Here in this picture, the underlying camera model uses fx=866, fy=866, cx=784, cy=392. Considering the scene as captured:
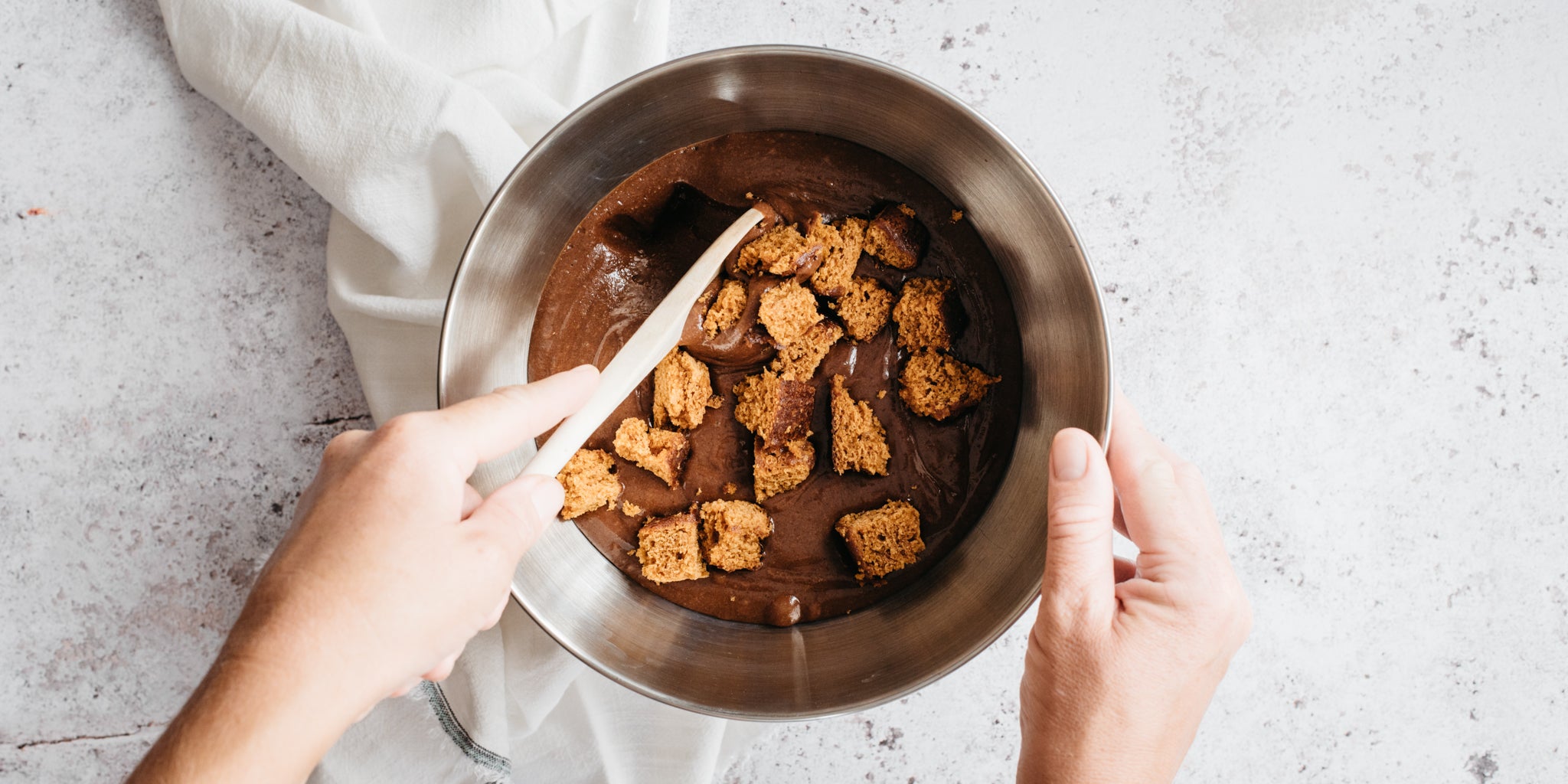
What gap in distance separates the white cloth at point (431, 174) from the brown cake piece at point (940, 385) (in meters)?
0.81

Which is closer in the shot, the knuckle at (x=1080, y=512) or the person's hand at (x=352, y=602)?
the person's hand at (x=352, y=602)

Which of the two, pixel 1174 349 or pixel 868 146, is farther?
pixel 1174 349

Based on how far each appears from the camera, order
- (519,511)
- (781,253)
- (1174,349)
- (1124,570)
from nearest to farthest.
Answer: (519,511) < (1124,570) < (781,253) < (1174,349)

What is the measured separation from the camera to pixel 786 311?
1.78m

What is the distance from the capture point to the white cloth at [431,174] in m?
1.74

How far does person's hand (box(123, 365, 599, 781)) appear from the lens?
1117 mm

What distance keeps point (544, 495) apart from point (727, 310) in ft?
2.00

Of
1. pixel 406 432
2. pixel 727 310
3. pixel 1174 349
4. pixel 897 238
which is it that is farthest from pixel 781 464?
pixel 1174 349

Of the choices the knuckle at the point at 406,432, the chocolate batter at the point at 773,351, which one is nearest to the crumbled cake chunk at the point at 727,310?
the chocolate batter at the point at 773,351

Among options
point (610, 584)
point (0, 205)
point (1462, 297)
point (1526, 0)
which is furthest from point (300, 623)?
point (1526, 0)

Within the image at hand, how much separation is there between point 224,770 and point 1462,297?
256 centimetres

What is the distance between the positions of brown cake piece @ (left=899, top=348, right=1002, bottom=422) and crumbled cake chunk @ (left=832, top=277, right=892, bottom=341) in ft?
0.37

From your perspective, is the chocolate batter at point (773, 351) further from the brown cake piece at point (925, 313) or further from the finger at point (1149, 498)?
the finger at point (1149, 498)

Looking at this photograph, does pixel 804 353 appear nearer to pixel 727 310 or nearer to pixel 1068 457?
pixel 727 310
